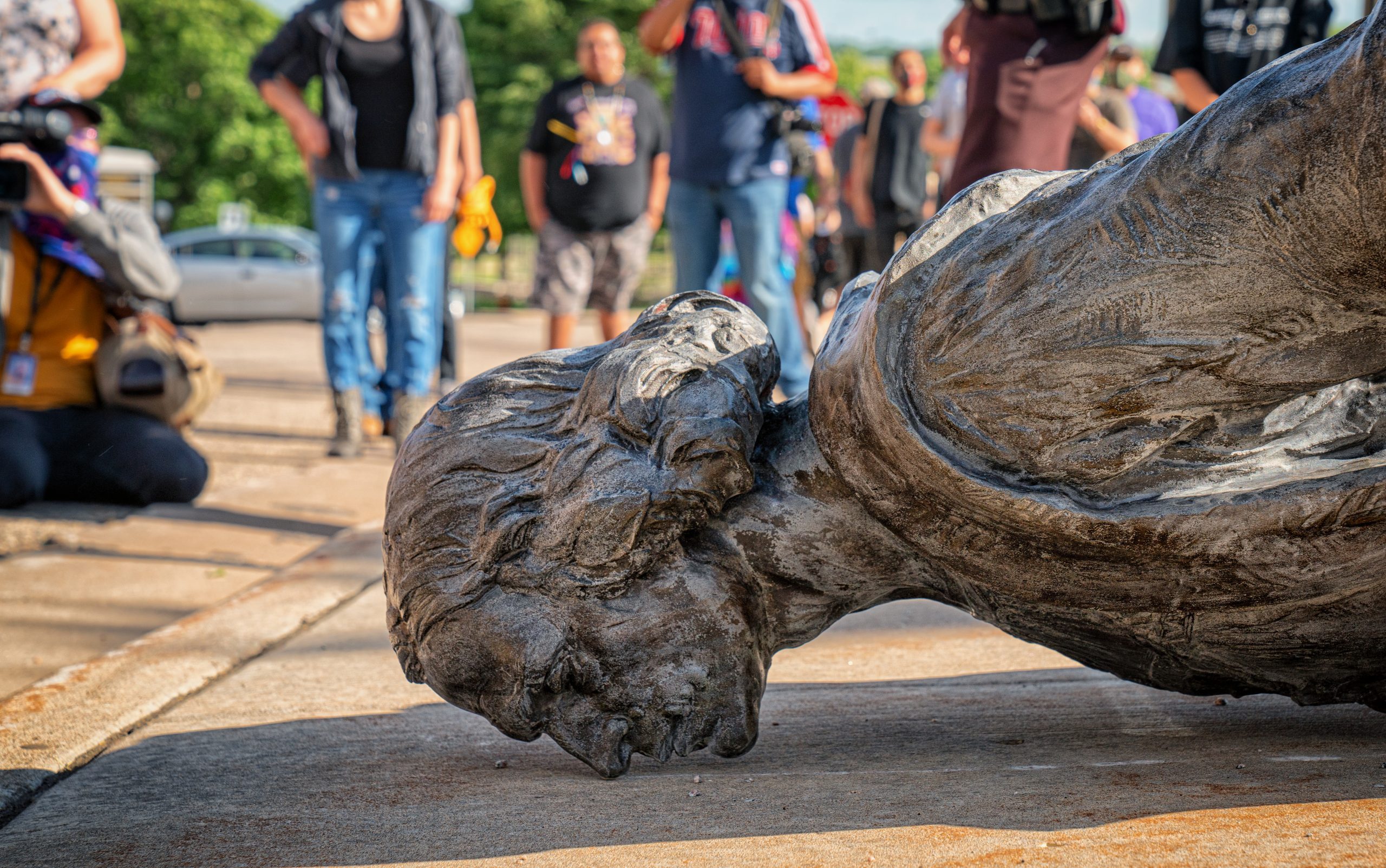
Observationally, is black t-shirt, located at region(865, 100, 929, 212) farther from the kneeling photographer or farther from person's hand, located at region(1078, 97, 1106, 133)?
the kneeling photographer

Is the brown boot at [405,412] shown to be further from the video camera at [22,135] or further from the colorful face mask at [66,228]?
the video camera at [22,135]

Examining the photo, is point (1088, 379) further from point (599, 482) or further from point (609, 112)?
point (609, 112)

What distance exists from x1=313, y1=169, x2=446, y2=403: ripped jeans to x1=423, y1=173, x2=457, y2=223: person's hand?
1.4 inches

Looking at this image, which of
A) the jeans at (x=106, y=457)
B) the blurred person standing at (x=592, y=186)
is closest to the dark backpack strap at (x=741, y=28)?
the blurred person standing at (x=592, y=186)

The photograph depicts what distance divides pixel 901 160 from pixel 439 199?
10.5 ft

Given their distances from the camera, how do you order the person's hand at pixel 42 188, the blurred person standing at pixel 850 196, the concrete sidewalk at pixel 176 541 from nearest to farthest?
the concrete sidewalk at pixel 176 541
the person's hand at pixel 42 188
the blurred person standing at pixel 850 196

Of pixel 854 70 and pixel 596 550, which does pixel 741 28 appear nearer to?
pixel 596 550

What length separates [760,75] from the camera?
5.02 metres

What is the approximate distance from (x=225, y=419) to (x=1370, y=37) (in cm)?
680

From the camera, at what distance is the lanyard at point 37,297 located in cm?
433

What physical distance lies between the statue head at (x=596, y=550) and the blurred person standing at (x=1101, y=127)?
359 centimetres

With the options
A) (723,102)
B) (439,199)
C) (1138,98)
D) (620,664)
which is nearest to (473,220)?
(439,199)

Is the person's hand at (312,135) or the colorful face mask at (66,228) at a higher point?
the person's hand at (312,135)

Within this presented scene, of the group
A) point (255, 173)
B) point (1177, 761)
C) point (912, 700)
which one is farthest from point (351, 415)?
point (255, 173)
